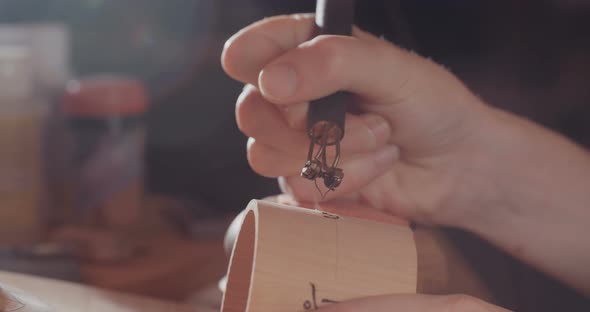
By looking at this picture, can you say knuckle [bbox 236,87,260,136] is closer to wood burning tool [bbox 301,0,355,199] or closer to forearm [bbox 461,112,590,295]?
wood burning tool [bbox 301,0,355,199]

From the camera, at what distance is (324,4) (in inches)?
17.0

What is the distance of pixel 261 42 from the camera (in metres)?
0.49

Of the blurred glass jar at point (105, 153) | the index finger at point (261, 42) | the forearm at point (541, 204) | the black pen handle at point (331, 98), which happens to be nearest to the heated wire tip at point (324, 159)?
the black pen handle at point (331, 98)

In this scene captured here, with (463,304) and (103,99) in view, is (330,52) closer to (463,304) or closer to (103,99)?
(463,304)

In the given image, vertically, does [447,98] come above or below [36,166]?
above

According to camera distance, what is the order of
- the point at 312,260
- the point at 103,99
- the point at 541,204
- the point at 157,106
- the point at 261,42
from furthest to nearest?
the point at 157,106 < the point at 103,99 < the point at 541,204 < the point at 261,42 < the point at 312,260

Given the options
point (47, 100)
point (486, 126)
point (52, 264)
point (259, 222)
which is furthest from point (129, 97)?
point (259, 222)

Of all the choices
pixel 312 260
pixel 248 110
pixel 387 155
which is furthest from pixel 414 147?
pixel 312 260

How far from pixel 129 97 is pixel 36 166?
0.15 meters

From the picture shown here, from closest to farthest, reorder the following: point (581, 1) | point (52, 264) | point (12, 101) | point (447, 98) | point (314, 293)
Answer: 1. point (314, 293)
2. point (447, 98)
3. point (52, 264)
4. point (12, 101)
5. point (581, 1)

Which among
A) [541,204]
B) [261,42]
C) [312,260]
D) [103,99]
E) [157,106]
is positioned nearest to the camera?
Result: [312,260]

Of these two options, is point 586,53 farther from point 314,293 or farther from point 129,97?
point 314,293

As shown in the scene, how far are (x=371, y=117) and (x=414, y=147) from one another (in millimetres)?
80

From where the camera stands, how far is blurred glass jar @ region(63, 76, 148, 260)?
91cm
